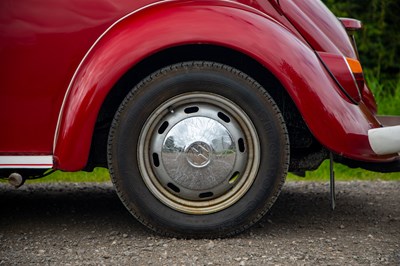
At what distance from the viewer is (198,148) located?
3.82 m

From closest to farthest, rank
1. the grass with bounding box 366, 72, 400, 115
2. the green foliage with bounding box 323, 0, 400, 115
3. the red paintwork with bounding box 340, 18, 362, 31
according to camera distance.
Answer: the red paintwork with bounding box 340, 18, 362, 31 → the grass with bounding box 366, 72, 400, 115 → the green foliage with bounding box 323, 0, 400, 115

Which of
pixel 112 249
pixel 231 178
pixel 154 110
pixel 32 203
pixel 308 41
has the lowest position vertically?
pixel 32 203

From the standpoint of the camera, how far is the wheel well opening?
3.99 meters

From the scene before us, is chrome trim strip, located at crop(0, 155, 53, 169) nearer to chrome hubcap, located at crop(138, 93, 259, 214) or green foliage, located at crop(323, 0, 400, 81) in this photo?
chrome hubcap, located at crop(138, 93, 259, 214)

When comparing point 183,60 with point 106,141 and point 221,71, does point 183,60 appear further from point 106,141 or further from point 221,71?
point 106,141

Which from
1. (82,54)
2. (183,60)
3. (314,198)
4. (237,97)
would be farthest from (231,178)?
(314,198)

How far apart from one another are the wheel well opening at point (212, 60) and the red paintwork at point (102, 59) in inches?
7.3

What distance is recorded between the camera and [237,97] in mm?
3797

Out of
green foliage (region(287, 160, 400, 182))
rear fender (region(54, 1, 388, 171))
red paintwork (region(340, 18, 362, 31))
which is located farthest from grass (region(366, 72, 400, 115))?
rear fender (region(54, 1, 388, 171))

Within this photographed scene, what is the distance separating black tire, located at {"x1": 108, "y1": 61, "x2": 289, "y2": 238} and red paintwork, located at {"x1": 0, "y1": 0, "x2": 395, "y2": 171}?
0.15 meters

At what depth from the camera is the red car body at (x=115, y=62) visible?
3.78m

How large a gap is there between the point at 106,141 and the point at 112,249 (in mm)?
605

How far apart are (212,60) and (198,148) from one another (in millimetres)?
517

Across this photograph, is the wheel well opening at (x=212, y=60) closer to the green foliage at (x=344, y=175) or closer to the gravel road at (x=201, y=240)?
the gravel road at (x=201, y=240)
